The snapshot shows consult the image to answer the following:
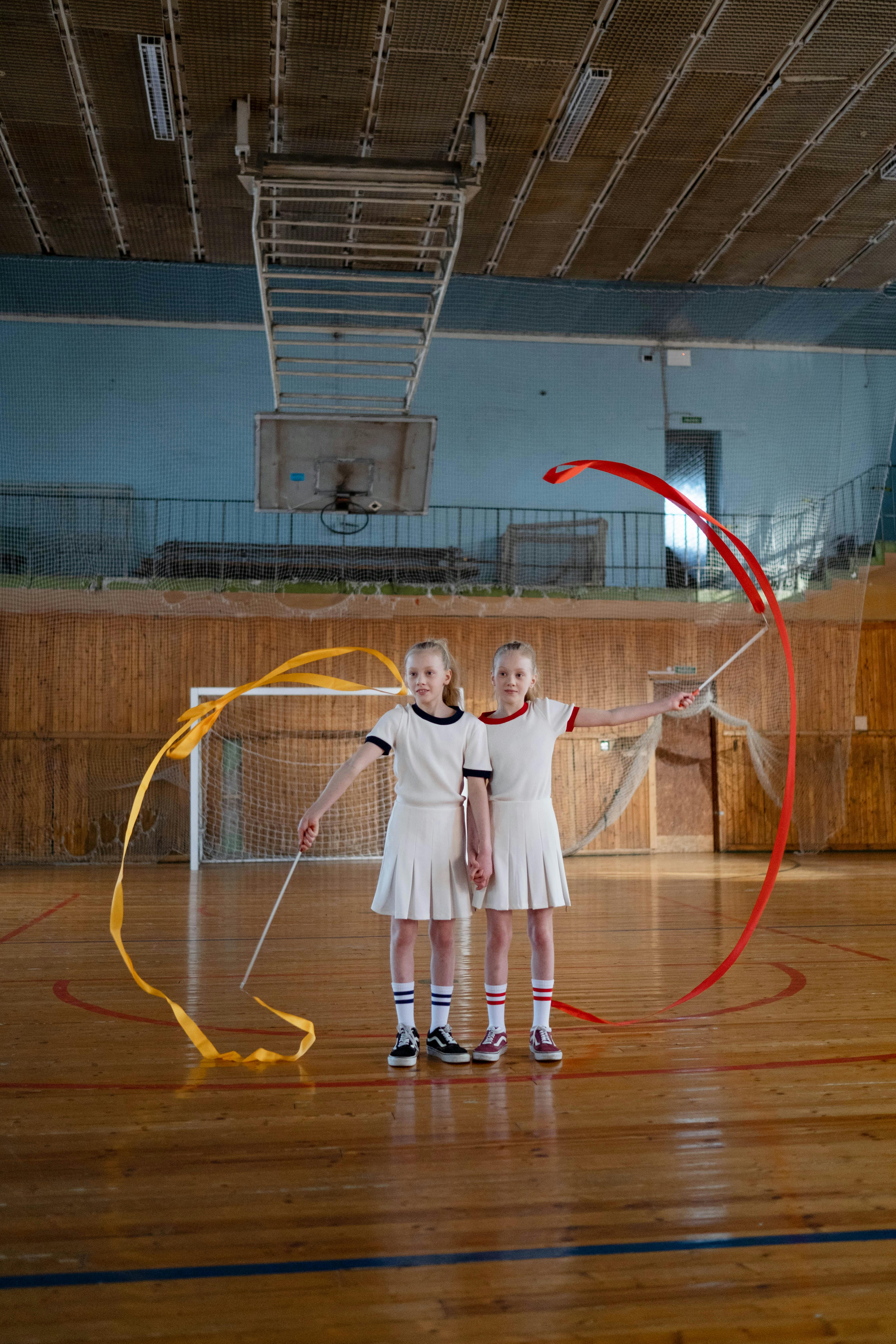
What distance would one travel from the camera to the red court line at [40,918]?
6.61 m

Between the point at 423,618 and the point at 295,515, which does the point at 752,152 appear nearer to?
the point at 423,618

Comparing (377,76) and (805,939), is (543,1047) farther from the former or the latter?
(377,76)

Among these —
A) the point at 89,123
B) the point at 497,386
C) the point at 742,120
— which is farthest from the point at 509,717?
the point at 497,386

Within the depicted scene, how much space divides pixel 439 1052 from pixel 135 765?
995 cm

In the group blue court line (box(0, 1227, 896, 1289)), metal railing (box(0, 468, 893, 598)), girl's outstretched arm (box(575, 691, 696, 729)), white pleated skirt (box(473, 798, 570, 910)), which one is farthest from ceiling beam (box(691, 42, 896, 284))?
blue court line (box(0, 1227, 896, 1289))

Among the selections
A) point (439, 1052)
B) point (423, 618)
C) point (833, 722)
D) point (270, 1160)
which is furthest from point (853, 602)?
point (270, 1160)

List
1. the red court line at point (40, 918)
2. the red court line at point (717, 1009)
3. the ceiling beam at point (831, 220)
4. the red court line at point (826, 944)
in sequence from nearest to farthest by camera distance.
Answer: the red court line at point (717, 1009), the red court line at point (826, 944), the red court line at point (40, 918), the ceiling beam at point (831, 220)

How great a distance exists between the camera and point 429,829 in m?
3.46

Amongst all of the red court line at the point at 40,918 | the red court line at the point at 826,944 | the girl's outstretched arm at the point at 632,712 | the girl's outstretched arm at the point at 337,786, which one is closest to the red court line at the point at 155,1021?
the girl's outstretched arm at the point at 337,786

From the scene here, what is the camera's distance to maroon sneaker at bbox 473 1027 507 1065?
3471mm

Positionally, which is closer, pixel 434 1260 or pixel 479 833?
pixel 434 1260

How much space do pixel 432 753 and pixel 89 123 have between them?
7987 millimetres

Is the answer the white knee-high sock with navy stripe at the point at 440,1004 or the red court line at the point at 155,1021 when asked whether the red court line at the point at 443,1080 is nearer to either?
the white knee-high sock with navy stripe at the point at 440,1004

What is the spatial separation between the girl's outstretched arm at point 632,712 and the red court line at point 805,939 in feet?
4.68
